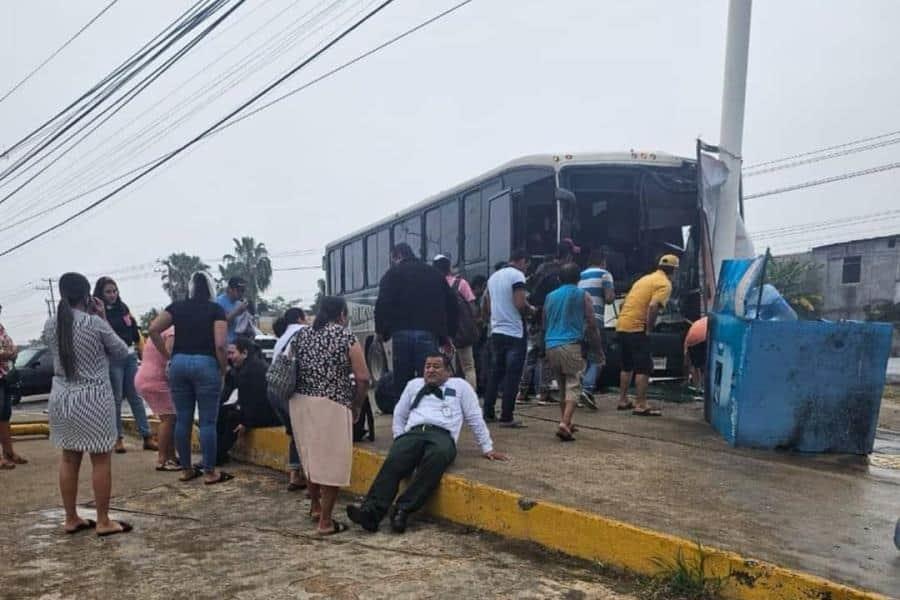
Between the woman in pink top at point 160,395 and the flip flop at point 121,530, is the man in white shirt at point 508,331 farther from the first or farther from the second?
the flip flop at point 121,530

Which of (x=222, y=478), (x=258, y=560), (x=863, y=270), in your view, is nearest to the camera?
(x=258, y=560)

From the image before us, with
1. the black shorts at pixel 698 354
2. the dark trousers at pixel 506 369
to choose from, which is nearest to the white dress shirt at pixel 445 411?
the dark trousers at pixel 506 369

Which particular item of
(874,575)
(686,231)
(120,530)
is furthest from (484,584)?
(686,231)

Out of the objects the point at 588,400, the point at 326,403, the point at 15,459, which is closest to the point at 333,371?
the point at 326,403

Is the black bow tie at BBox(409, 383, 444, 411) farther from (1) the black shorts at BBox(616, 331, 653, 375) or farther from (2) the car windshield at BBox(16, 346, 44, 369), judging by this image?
(2) the car windshield at BBox(16, 346, 44, 369)

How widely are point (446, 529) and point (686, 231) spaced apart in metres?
5.92

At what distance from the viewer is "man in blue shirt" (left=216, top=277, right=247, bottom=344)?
7.52 metres

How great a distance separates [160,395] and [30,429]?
3.71 metres

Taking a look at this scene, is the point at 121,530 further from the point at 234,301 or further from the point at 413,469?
the point at 234,301

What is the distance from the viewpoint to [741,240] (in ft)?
30.6

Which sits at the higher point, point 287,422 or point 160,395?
point 287,422

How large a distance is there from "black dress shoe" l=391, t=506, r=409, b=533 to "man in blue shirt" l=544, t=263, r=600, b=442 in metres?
2.05

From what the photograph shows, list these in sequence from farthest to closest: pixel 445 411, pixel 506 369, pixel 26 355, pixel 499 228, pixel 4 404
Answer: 1. pixel 26 355
2. pixel 499 228
3. pixel 506 369
4. pixel 4 404
5. pixel 445 411

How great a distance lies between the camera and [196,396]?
559 centimetres
